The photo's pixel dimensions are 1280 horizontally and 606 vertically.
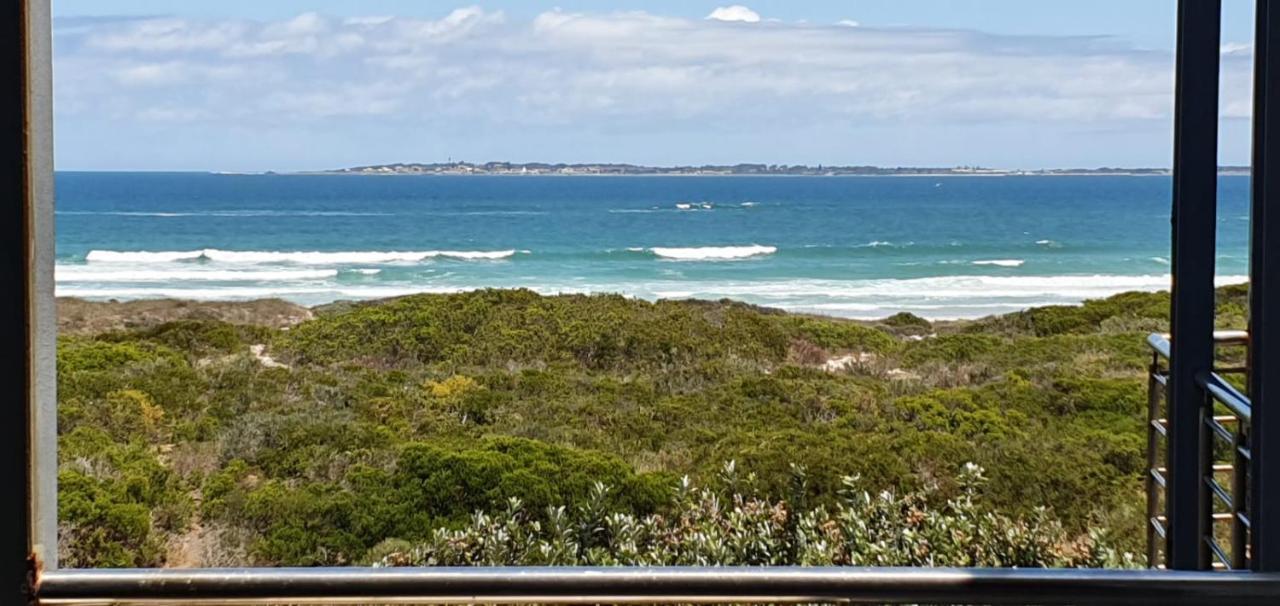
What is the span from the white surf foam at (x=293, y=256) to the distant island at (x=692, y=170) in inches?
56.1

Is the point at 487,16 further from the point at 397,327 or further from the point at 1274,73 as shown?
the point at 1274,73

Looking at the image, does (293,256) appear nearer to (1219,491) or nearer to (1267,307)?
(1219,491)

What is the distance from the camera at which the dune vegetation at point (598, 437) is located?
12.6 feet

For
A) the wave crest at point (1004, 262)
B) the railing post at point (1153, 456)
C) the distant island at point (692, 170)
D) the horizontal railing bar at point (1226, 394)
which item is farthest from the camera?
the distant island at point (692, 170)

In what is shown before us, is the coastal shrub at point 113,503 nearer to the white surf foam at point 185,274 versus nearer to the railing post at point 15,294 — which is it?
the railing post at point 15,294

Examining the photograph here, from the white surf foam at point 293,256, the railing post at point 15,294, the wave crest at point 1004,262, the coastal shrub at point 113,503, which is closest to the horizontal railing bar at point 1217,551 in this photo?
the railing post at point 15,294

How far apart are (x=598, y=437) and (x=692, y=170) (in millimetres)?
11049

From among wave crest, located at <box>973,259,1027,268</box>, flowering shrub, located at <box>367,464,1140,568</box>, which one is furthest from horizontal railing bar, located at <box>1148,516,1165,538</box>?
wave crest, located at <box>973,259,1027,268</box>

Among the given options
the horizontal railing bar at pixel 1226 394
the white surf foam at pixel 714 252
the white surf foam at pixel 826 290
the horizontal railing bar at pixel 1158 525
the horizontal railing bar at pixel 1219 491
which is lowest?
the white surf foam at pixel 826 290

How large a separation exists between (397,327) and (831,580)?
9102 millimetres

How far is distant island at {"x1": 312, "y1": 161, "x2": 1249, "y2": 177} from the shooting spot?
17.0 meters

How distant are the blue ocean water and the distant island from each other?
0.15 metres

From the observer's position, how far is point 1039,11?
51.1 feet

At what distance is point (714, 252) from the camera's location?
54.8ft
